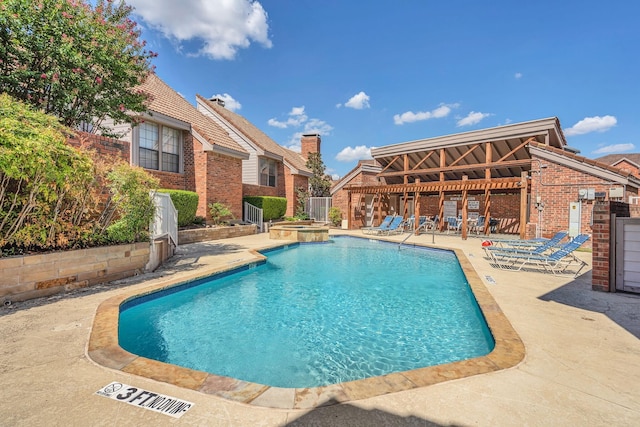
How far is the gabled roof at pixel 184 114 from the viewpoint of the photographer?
13695 mm

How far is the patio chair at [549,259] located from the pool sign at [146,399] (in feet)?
27.3

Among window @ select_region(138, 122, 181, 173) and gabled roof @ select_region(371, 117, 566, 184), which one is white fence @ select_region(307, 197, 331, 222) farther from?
window @ select_region(138, 122, 181, 173)

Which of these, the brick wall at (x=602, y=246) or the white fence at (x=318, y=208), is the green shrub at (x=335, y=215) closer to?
the white fence at (x=318, y=208)

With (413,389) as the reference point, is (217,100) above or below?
above

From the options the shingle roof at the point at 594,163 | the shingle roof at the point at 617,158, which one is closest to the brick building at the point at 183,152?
the shingle roof at the point at 594,163

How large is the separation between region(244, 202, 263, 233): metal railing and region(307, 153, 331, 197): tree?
24.7 feet

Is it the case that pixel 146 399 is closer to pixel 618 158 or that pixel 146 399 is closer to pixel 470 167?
pixel 470 167

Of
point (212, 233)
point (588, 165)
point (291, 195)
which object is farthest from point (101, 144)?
point (588, 165)

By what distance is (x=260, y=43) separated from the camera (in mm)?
18453

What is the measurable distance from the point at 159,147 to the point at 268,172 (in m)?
8.45

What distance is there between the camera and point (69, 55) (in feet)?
22.5

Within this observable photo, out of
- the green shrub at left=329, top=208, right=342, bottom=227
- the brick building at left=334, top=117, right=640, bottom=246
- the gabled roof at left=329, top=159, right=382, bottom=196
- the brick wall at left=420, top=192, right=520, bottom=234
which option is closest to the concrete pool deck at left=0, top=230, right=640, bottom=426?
the brick building at left=334, top=117, right=640, bottom=246

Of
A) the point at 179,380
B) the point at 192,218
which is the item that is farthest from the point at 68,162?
the point at 192,218

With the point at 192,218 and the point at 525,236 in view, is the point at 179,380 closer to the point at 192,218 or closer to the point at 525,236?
the point at 192,218
